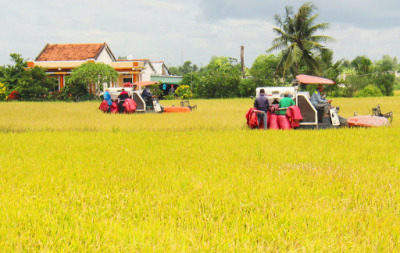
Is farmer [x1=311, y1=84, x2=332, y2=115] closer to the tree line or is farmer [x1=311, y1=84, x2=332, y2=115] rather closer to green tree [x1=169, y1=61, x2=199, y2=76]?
the tree line

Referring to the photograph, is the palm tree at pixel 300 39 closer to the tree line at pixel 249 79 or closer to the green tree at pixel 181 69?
the tree line at pixel 249 79

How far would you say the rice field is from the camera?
10.8ft

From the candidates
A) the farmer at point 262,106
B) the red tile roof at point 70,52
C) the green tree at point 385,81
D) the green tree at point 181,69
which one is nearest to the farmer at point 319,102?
the farmer at point 262,106

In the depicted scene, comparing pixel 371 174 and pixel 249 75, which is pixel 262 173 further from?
pixel 249 75

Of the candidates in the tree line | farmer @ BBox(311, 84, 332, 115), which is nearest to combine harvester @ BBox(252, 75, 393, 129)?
farmer @ BBox(311, 84, 332, 115)

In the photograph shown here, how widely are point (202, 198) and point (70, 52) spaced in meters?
45.5

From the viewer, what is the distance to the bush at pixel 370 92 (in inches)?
1521

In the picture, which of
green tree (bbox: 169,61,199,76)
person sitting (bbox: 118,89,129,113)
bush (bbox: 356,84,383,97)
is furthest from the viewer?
green tree (bbox: 169,61,199,76)

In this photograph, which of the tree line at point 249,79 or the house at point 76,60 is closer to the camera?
the tree line at point 249,79

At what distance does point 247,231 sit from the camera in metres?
3.46

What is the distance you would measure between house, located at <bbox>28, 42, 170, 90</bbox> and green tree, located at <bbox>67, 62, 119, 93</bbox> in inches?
158

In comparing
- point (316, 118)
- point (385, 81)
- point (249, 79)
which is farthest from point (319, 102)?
point (385, 81)

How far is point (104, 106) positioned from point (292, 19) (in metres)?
24.9

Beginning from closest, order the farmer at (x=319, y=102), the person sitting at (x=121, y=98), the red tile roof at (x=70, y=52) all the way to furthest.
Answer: the farmer at (x=319, y=102) → the person sitting at (x=121, y=98) → the red tile roof at (x=70, y=52)
